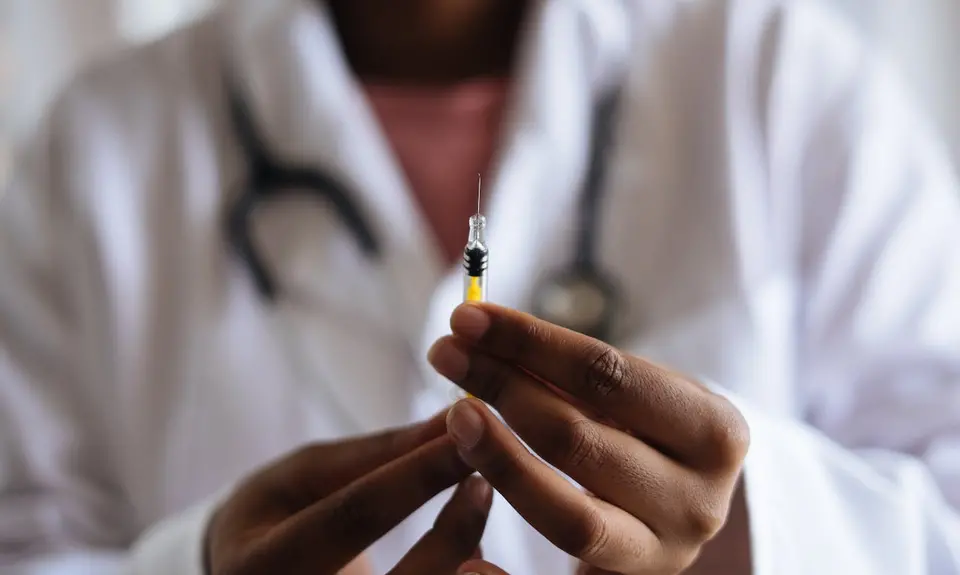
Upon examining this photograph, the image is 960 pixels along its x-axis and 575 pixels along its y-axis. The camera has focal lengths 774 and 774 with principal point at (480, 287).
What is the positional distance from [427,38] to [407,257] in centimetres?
21

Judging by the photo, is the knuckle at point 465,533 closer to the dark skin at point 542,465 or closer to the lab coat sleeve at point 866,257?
the dark skin at point 542,465

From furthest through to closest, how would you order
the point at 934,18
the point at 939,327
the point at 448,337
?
the point at 934,18, the point at 939,327, the point at 448,337

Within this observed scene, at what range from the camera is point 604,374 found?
0.27m

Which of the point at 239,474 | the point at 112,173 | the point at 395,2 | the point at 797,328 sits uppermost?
the point at 395,2

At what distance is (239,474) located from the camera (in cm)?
60

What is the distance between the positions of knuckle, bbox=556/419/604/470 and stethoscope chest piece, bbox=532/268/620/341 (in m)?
0.28

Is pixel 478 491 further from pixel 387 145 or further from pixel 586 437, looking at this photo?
pixel 387 145

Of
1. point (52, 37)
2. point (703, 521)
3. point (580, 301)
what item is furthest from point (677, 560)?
point (52, 37)

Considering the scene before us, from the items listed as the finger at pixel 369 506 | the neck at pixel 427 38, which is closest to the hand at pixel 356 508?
the finger at pixel 369 506

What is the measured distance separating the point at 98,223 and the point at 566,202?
0.37m

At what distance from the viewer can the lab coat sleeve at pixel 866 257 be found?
0.54 metres

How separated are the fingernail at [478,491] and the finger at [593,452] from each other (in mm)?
41

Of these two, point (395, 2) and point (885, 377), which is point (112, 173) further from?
point (885, 377)

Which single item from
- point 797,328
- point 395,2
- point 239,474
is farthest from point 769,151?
point 239,474
